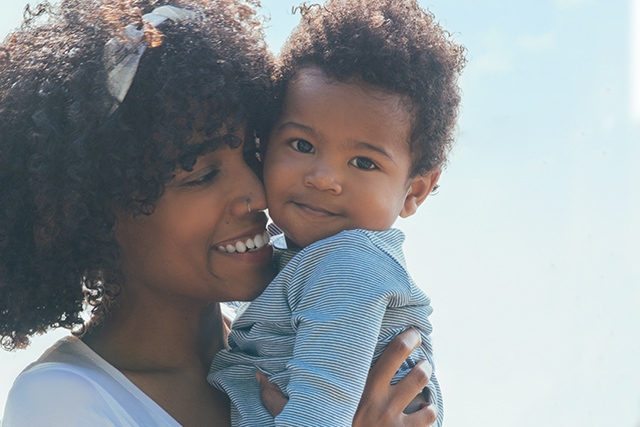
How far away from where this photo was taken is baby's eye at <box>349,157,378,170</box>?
89.5 inches

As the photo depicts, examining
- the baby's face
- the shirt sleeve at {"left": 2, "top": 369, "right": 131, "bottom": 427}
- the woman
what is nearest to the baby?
the baby's face

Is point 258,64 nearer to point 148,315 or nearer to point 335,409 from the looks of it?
point 148,315

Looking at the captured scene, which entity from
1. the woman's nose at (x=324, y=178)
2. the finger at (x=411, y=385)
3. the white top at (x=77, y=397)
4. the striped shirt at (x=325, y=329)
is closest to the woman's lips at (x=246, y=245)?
the striped shirt at (x=325, y=329)

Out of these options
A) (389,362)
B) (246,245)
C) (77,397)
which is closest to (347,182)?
(246,245)

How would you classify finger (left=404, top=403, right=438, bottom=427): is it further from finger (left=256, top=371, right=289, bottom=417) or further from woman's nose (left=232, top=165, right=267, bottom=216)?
woman's nose (left=232, top=165, right=267, bottom=216)

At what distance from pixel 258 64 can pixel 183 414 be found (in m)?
1.08

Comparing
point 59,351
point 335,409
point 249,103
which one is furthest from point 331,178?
point 59,351

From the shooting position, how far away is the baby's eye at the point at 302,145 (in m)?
2.28

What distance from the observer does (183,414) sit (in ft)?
7.02

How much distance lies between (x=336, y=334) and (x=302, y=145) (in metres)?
0.70

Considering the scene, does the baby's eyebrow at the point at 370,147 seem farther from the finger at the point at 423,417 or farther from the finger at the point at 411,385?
the finger at the point at 423,417

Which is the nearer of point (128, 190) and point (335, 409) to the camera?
point (335, 409)

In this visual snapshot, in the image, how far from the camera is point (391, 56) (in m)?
2.26

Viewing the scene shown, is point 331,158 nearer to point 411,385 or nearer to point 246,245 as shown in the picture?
point 246,245
